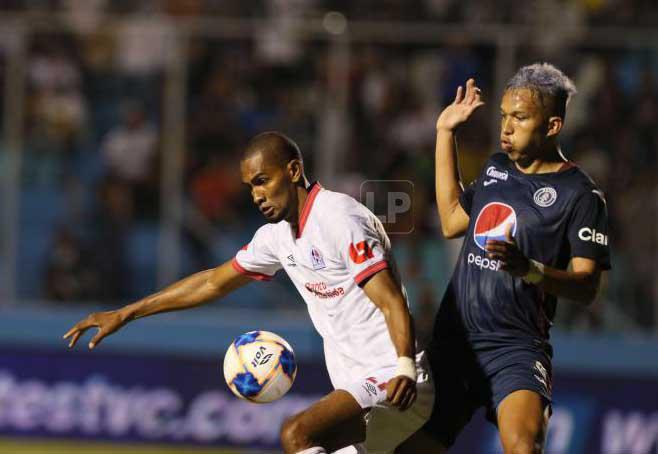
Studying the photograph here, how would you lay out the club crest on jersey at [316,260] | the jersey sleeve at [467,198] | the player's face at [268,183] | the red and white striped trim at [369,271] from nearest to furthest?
the red and white striped trim at [369,271], the player's face at [268,183], the club crest on jersey at [316,260], the jersey sleeve at [467,198]

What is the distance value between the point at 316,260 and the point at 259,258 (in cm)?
60

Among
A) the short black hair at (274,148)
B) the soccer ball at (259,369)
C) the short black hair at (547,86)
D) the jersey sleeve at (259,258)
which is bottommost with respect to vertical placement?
the soccer ball at (259,369)

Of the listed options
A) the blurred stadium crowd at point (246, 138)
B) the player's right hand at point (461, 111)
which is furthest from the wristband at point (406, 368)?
the blurred stadium crowd at point (246, 138)

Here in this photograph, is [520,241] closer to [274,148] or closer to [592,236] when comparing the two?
[592,236]

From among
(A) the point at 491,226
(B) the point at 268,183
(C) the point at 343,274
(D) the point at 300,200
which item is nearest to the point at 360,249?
(C) the point at 343,274

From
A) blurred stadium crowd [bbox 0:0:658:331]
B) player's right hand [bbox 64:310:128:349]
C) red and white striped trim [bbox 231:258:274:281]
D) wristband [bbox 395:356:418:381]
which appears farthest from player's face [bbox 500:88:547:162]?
blurred stadium crowd [bbox 0:0:658:331]

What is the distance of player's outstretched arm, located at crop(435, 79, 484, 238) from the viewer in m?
6.72

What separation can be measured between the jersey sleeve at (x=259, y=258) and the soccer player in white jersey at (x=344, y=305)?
0.11 metres

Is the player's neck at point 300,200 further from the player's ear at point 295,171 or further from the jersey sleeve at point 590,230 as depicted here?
the jersey sleeve at point 590,230

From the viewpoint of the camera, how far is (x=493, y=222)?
6.29m

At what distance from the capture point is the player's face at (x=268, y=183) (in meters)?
6.04

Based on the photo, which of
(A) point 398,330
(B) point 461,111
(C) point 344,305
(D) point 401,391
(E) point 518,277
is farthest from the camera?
(B) point 461,111

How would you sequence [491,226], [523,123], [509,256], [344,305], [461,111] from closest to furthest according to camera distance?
[509,256]
[523,123]
[344,305]
[491,226]
[461,111]

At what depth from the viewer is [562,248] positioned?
6152 mm
